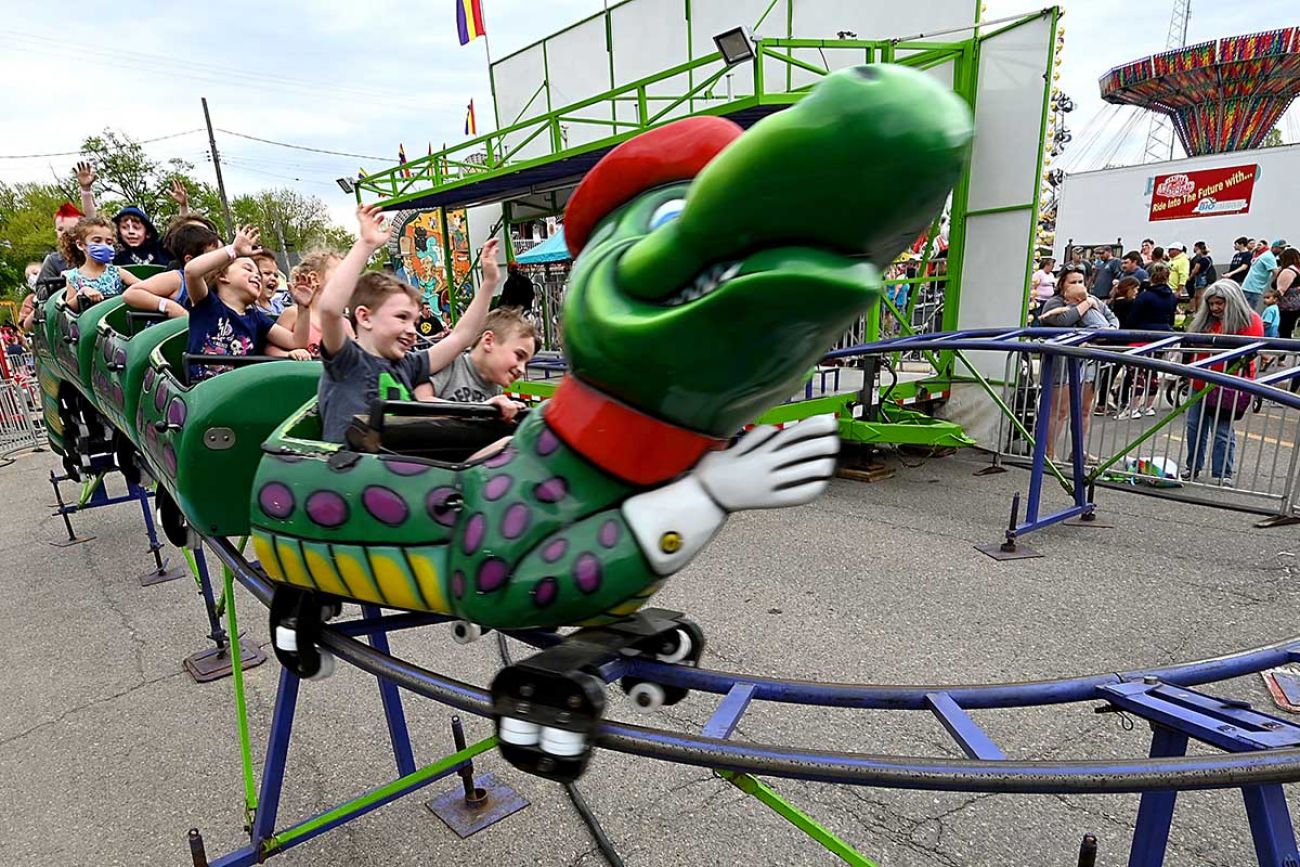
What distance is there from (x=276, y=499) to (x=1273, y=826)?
4.97 feet

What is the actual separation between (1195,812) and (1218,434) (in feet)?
11.6

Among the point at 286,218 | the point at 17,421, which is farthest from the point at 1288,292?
the point at 286,218

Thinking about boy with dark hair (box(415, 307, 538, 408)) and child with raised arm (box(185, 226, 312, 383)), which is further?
child with raised arm (box(185, 226, 312, 383))

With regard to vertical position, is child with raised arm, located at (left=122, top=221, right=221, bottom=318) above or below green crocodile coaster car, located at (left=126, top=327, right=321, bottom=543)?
above

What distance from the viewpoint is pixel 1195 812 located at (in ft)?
6.93

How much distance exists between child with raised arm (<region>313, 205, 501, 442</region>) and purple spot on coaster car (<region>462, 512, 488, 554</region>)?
51 cm

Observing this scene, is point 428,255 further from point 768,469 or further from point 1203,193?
point 1203,193

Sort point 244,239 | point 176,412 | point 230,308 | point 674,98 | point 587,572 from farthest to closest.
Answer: point 674,98 < point 230,308 < point 244,239 < point 176,412 < point 587,572

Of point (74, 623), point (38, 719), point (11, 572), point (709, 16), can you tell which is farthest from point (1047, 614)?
point (709, 16)

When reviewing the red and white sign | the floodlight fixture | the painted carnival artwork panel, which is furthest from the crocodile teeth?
the red and white sign

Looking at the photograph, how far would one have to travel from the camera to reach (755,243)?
82 cm

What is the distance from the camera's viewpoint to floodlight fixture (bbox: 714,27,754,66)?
4457mm

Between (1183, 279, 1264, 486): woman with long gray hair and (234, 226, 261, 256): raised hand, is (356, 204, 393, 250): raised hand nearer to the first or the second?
(234, 226, 261, 256): raised hand

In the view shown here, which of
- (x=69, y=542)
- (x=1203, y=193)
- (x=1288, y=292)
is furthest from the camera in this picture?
(x=1203, y=193)
